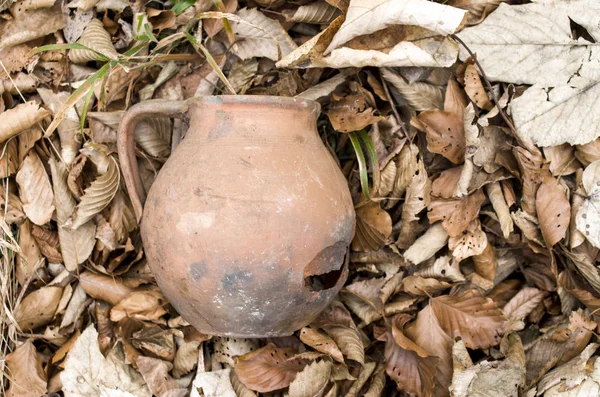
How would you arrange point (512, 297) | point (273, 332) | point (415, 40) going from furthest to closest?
point (512, 297) → point (415, 40) → point (273, 332)

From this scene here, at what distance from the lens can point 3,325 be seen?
5.39 ft

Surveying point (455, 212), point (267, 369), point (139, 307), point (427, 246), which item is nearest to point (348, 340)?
point (267, 369)

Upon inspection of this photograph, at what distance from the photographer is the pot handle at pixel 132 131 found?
4.65ft

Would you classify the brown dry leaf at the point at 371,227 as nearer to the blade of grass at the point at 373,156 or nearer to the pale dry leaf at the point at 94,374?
the blade of grass at the point at 373,156

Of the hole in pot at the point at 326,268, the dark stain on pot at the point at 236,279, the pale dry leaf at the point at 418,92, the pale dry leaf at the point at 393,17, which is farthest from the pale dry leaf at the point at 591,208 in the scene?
the dark stain on pot at the point at 236,279

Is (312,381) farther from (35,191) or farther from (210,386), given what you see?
(35,191)

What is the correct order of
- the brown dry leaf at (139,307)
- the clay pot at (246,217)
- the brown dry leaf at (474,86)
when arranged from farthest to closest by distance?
1. the brown dry leaf at (139,307)
2. the brown dry leaf at (474,86)
3. the clay pot at (246,217)

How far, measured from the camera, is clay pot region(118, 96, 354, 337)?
1.27 meters

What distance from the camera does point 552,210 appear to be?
4.95ft

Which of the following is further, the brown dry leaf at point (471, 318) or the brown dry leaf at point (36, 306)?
the brown dry leaf at point (36, 306)

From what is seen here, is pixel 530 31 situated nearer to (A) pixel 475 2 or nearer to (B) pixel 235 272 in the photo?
(A) pixel 475 2

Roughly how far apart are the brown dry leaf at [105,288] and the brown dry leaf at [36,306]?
0.09 m

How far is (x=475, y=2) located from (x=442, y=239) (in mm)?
638

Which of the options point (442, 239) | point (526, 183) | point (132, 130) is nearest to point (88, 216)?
point (132, 130)
